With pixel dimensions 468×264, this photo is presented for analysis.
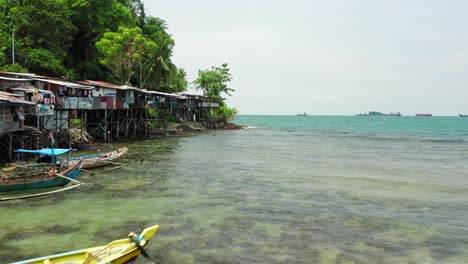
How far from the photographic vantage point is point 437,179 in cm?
2464

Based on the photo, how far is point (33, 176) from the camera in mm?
16844

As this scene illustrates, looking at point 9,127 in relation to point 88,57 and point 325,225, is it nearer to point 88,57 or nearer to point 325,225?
point 325,225

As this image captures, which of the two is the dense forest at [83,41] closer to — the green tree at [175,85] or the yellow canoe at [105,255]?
the green tree at [175,85]

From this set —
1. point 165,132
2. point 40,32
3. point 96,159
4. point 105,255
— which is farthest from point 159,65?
point 105,255

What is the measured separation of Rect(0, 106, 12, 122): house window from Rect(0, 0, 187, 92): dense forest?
1412 centimetres

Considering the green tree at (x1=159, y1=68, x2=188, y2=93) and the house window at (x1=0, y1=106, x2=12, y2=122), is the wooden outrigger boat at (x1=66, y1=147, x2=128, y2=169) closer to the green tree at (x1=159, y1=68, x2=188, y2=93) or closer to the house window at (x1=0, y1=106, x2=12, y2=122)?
the house window at (x1=0, y1=106, x2=12, y2=122)

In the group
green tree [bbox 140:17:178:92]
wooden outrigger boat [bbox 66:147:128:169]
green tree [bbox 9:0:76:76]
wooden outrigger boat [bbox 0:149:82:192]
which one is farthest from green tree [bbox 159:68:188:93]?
wooden outrigger boat [bbox 0:149:82:192]

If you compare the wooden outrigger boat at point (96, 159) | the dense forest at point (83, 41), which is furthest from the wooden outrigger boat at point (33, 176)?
the dense forest at point (83, 41)

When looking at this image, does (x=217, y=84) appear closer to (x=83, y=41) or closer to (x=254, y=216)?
(x=83, y=41)

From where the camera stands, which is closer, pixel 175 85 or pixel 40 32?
pixel 40 32

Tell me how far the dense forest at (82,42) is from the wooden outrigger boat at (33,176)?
831 inches

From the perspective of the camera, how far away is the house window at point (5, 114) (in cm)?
2189

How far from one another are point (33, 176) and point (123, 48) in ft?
104

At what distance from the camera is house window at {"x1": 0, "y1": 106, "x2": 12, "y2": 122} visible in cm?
2189
